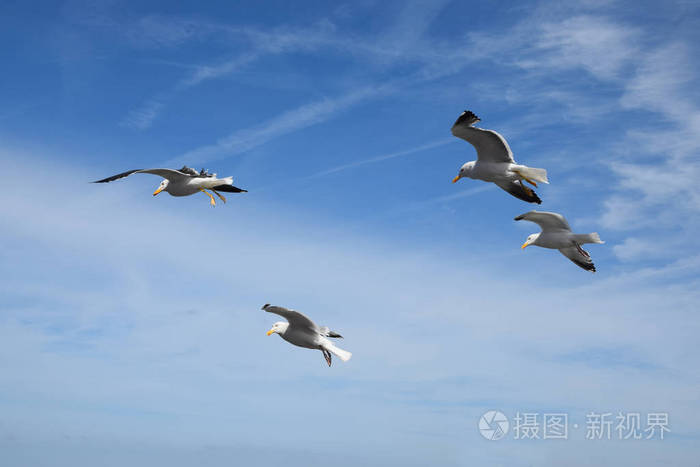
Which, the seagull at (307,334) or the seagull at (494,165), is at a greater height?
the seagull at (494,165)

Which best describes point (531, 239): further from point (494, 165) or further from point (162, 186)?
point (162, 186)

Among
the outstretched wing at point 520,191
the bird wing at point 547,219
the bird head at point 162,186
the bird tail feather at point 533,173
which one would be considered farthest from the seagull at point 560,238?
the bird head at point 162,186

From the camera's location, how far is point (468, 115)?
78.2 ft

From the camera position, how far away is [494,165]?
25.1m

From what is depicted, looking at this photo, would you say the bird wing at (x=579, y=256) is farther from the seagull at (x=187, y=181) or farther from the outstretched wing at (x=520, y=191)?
the seagull at (x=187, y=181)

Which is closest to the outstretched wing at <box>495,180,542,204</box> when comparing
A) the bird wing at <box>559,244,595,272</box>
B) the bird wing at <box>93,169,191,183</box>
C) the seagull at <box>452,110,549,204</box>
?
the seagull at <box>452,110,549,204</box>

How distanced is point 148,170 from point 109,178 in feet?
5.28

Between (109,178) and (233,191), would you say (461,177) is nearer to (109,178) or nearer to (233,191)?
(233,191)

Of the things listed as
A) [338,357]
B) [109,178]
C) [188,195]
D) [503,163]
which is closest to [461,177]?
[503,163]

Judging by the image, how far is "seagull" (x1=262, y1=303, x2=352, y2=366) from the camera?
24891 mm

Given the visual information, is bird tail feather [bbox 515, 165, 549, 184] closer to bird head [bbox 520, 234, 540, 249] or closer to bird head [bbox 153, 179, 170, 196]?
bird head [bbox 520, 234, 540, 249]

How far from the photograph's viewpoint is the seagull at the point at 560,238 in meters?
25.7

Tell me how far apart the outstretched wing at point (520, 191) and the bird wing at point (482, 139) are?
1.06 metres

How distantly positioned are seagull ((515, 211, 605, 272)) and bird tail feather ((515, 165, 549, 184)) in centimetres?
154
